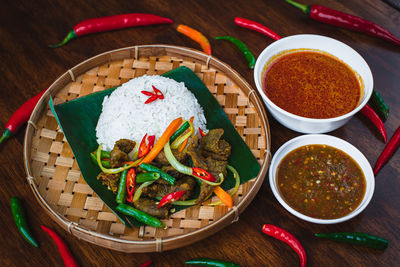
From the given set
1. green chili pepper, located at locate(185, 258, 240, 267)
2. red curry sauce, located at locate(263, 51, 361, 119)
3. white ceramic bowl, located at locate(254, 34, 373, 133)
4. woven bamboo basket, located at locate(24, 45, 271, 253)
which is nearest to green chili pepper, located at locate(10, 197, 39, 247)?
woven bamboo basket, located at locate(24, 45, 271, 253)

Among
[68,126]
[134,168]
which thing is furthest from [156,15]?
[134,168]

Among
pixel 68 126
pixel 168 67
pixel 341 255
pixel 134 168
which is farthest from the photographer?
pixel 168 67

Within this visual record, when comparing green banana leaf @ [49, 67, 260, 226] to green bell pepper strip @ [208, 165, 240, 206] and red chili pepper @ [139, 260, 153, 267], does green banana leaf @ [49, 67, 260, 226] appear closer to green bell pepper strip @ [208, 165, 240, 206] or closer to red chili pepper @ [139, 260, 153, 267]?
green bell pepper strip @ [208, 165, 240, 206]

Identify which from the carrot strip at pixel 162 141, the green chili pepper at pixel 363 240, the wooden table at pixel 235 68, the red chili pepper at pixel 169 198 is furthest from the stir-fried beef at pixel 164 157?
the green chili pepper at pixel 363 240

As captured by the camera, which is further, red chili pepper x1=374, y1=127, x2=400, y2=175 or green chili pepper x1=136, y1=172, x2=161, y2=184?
red chili pepper x1=374, y1=127, x2=400, y2=175

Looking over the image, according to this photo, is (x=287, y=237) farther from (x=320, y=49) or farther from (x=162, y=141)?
(x=320, y=49)

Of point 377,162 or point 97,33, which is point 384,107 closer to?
point 377,162
